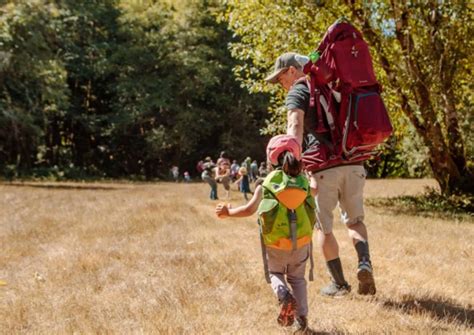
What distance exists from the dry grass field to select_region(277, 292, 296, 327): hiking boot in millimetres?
246

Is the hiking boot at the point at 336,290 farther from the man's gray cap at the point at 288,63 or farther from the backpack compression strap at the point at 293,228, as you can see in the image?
the man's gray cap at the point at 288,63

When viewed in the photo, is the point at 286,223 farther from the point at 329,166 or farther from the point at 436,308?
the point at 436,308

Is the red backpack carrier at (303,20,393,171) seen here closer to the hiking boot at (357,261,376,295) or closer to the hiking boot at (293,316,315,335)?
the hiking boot at (357,261,376,295)

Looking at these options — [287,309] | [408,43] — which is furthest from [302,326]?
[408,43]

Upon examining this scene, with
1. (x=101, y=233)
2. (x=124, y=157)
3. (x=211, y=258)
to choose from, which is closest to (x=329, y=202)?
(x=211, y=258)

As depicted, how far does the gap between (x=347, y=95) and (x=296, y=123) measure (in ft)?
1.93

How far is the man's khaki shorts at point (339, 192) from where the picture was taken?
17.1 ft

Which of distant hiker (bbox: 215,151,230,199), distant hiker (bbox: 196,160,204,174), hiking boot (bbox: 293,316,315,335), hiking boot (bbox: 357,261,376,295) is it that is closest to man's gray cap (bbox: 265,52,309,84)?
hiking boot (bbox: 357,261,376,295)

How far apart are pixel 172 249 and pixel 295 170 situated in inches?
181

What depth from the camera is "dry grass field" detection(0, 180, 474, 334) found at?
462cm

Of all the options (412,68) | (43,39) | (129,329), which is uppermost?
(43,39)

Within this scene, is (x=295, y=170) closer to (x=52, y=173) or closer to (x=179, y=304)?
(x=179, y=304)

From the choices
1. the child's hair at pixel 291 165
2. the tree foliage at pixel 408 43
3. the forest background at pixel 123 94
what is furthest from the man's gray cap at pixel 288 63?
the forest background at pixel 123 94

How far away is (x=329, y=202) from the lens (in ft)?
17.3
